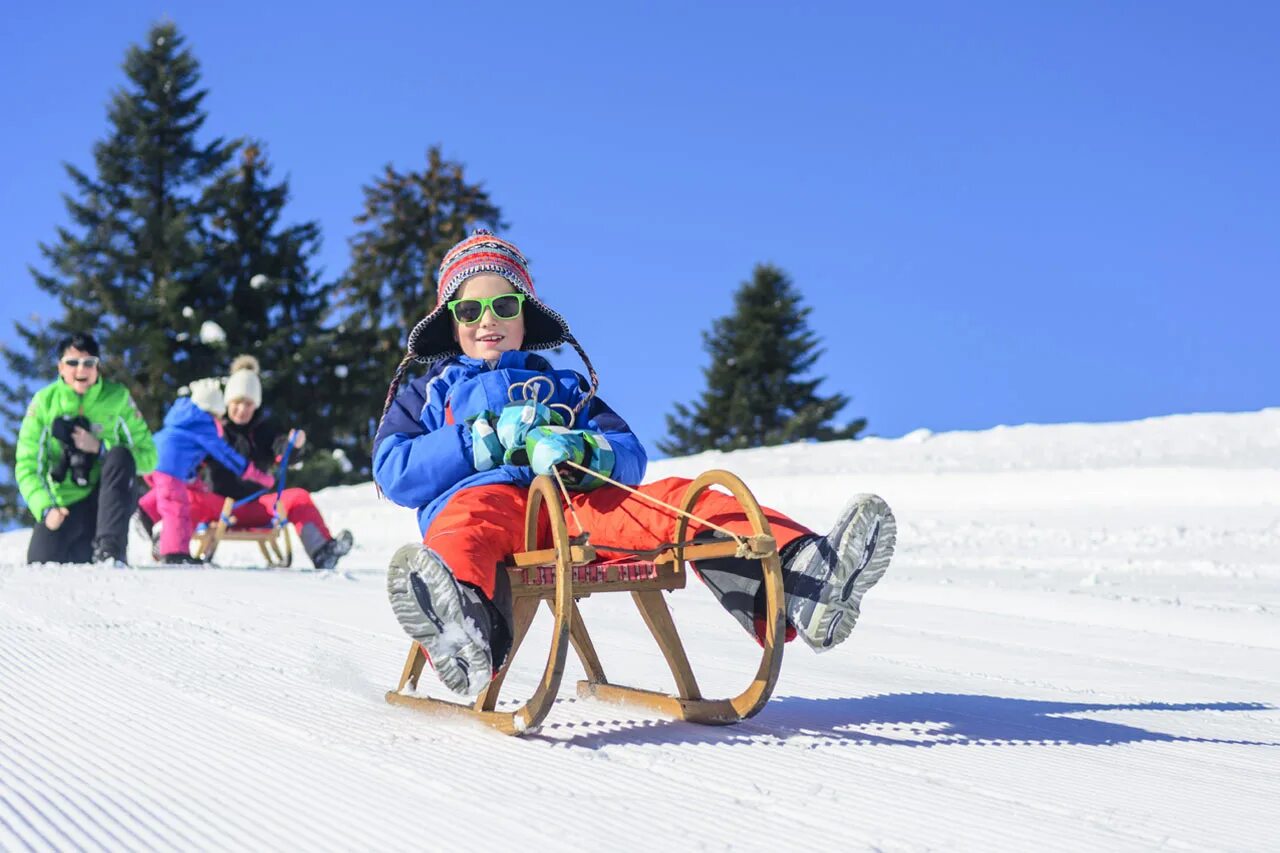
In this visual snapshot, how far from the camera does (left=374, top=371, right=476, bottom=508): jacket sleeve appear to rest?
10.4 ft

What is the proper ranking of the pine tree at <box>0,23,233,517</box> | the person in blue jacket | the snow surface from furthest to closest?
the pine tree at <box>0,23,233,517</box> < the person in blue jacket < the snow surface

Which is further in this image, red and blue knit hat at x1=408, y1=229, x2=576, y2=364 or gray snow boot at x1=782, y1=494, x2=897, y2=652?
red and blue knit hat at x1=408, y1=229, x2=576, y2=364

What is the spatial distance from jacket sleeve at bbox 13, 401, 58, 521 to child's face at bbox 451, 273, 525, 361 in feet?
17.6

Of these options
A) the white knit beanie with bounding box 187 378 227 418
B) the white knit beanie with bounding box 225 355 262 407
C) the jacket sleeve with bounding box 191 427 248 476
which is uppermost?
the white knit beanie with bounding box 225 355 262 407

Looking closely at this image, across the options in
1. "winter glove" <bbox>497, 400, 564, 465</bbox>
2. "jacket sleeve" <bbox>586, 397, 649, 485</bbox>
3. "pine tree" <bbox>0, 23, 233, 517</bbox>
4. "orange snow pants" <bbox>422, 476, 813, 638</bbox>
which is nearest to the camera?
"orange snow pants" <bbox>422, 476, 813, 638</bbox>

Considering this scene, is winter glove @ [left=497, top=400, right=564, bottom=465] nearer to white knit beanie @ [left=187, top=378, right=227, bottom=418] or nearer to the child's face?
the child's face

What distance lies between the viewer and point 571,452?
2982 mm

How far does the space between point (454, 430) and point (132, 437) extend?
5657mm

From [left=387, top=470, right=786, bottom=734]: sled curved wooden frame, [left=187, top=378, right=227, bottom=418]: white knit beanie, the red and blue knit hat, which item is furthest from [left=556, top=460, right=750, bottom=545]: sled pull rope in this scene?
[left=187, top=378, right=227, bottom=418]: white knit beanie

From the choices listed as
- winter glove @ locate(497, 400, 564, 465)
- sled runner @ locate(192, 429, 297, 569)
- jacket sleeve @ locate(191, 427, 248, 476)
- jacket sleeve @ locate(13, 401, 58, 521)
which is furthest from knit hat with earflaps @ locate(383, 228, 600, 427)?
jacket sleeve @ locate(191, 427, 248, 476)

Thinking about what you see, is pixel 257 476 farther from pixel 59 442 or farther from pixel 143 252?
pixel 143 252

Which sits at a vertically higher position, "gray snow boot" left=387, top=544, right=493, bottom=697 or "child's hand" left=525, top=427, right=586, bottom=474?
"child's hand" left=525, top=427, right=586, bottom=474

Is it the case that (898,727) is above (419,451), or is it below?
below

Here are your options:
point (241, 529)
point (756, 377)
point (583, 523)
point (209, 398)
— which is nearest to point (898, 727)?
point (583, 523)
